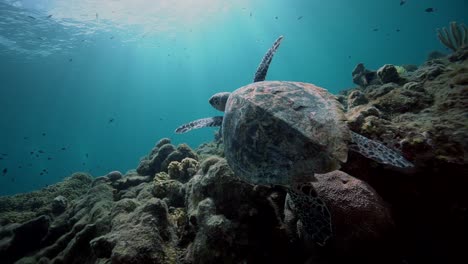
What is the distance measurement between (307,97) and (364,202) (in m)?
1.70

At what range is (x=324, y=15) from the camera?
5769cm

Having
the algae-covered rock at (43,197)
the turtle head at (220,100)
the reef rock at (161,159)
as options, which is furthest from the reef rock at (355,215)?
the algae-covered rock at (43,197)

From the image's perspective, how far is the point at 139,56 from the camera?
174ft

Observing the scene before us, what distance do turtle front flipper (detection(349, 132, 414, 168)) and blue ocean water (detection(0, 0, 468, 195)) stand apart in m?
15.8

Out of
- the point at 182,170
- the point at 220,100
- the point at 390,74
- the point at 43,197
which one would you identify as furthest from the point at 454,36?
the point at 43,197

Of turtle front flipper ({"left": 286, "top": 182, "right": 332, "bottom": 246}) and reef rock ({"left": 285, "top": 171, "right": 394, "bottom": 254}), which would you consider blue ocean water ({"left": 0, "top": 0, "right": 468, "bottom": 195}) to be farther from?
turtle front flipper ({"left": 286, "top": 182, "right": 332, "bottom": 246})

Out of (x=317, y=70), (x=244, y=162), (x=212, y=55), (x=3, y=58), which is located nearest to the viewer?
(x=244, y=162)

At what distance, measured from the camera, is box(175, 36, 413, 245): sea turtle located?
2650 millimetres

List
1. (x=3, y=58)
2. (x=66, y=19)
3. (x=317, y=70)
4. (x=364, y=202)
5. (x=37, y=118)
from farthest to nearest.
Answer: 1. (x=317, y=70)
2. (x=37, y=118)
3. (x=3, y=58)
4. (x=66, y=19)
5. (x=364, y=202)

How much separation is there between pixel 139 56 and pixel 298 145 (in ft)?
192

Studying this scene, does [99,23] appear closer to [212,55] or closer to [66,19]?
[66,19]

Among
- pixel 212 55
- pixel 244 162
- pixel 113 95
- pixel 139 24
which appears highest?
pixel 212 55

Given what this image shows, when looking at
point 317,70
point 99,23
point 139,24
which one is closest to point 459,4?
point 317,70

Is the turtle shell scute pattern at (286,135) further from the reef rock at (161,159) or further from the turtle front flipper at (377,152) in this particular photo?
the reef rock at (161,159)
